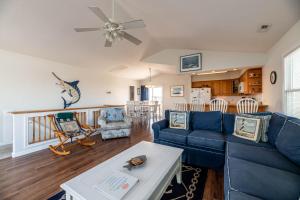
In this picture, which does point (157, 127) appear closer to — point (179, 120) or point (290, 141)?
point (179, 120)

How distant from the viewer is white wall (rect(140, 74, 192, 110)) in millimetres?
7027

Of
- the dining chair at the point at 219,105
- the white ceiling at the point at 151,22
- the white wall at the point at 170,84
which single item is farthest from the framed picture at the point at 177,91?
the white ceiling at the point at 151,22

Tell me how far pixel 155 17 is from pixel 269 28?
2120mm

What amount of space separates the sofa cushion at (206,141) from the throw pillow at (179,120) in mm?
400

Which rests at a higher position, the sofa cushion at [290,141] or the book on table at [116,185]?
the sofa cushion at [290,141]

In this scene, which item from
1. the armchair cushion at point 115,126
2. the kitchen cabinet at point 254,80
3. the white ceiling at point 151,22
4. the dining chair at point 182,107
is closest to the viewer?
the white ceiling at point 151,22

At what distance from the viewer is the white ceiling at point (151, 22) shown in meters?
2.13

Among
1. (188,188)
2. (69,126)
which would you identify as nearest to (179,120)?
(188,188)

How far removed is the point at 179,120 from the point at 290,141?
1.77 m

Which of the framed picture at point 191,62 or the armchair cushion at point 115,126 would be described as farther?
the framed picture at point 191,62

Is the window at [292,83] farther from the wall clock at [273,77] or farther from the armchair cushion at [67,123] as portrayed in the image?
the armchair cushion at [67,123]

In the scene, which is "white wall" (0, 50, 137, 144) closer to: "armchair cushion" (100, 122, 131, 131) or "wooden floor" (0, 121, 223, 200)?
"wooden floor" (0, 121, 223, 200)

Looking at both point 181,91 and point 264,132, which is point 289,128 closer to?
point 264,132

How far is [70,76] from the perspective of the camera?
4680 millimetres
